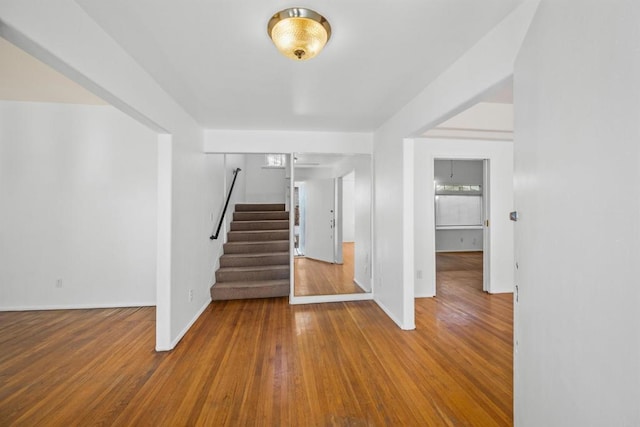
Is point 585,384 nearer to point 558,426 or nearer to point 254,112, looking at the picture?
point 558,426

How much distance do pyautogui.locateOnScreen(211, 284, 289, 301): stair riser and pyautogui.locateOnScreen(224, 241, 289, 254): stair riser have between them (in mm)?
771

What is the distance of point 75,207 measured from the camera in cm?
328

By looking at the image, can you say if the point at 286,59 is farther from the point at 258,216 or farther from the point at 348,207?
the point at 258,216

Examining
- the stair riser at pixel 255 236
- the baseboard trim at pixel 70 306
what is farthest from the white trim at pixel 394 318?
the baseboard trim at pixel 70 306

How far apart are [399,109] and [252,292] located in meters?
3.08

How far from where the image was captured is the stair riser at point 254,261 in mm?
4105

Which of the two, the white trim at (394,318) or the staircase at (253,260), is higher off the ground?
the staircase at (253,260)

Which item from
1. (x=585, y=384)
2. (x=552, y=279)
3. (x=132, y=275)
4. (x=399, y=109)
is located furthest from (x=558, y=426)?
(x=132, y=275)

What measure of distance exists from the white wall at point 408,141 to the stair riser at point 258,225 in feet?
6.53

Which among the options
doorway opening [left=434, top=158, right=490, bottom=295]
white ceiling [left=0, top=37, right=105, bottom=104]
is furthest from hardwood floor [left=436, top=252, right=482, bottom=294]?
white ceiling [left=0, top=37, right=105, bottom=104]

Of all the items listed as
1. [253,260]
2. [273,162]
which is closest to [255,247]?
[253,260]

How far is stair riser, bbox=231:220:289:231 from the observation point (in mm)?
4785

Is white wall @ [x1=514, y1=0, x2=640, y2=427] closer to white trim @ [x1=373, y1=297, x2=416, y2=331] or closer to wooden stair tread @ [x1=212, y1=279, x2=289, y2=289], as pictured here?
white trim @ [x1=373, y1=297, x2=416, y2=331]

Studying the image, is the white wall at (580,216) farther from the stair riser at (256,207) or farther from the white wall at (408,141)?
the stair riser at (256,207)
